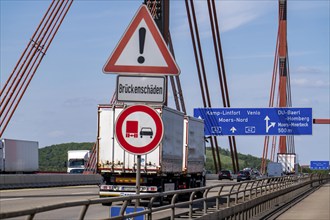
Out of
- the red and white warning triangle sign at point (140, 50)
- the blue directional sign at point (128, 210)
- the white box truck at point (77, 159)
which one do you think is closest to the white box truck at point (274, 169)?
the white box truck at point (77, 159)

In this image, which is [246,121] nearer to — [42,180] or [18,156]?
[42,180]

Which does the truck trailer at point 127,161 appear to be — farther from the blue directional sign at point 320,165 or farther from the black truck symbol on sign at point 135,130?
the blue directional sign at point 320,165

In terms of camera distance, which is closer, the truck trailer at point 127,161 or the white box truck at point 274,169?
the truck trailer at point 127,161

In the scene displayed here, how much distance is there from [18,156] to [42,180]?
1520 centimetres

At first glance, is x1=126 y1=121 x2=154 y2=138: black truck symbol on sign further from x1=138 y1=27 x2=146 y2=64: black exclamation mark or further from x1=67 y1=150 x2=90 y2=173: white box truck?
x1=67 y1=150 x2=90 y2=173: white box truck

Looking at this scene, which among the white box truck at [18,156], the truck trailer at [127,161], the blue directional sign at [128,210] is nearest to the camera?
the blue directional sign at [128,210]

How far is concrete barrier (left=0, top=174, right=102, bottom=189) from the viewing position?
133 feet

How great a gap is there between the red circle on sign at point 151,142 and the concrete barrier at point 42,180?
30.7m

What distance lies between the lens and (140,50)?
929 centimetres

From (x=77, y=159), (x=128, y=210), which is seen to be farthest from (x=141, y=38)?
(x=77, y=159)

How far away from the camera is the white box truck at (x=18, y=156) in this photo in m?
57.3

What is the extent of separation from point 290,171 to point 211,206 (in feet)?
222

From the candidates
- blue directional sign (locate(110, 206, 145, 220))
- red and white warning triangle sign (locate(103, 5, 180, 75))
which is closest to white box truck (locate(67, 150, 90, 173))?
blue directional sign (locate(110, 206, 145, 220))

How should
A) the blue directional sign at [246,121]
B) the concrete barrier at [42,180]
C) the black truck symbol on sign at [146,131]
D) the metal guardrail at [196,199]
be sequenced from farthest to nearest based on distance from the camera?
the blue directional sign at [246,121]
the concrete barrier at [42,180]
the black truck symbol on sign at [146,131]
the metal guardrail at [196,199]
